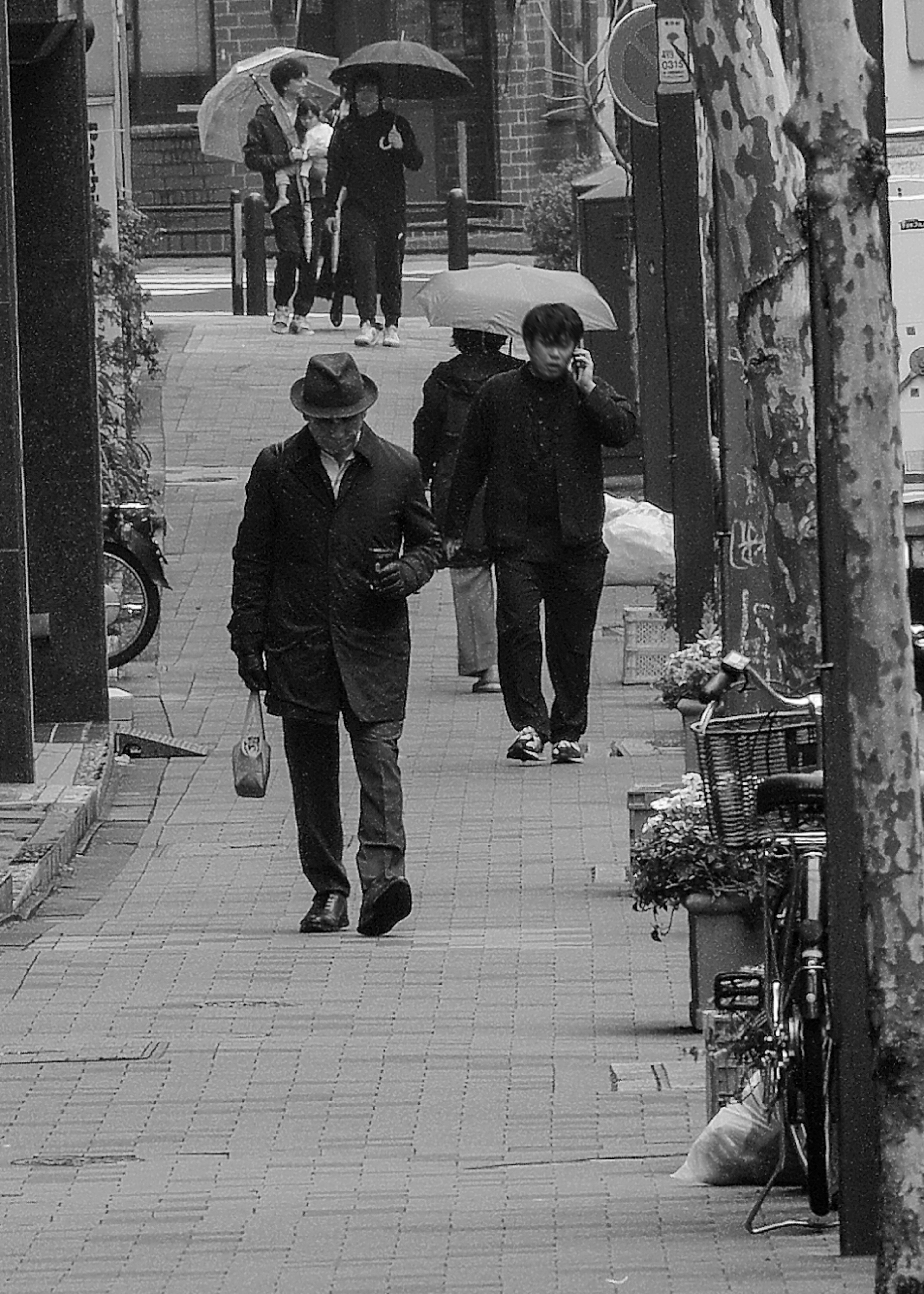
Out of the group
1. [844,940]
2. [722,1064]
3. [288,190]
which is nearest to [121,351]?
[288,190]

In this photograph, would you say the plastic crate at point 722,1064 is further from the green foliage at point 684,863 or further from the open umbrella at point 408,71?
the open umbrella at point 408,71

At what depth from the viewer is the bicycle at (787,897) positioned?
558cm

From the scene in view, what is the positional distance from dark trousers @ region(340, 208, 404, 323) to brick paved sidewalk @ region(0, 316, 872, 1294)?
36.8 feet

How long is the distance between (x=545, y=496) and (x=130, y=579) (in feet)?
11.4

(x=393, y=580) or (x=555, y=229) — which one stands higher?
(x=555, y=229)

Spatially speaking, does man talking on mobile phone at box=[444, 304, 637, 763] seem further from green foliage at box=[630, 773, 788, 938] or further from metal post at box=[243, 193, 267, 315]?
metal post at box=[243, 193, 267, 315]

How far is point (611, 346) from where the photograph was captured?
829 inches

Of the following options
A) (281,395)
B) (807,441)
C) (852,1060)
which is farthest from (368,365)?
(852,1060)

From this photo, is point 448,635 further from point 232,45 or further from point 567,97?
point 232,45

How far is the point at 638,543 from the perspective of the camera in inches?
691

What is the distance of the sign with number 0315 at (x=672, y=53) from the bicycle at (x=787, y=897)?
4.75 metres

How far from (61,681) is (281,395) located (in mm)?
10088

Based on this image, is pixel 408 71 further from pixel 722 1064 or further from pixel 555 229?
pixel 722 1064

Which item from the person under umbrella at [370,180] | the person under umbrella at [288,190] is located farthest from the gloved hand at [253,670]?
the person under umbrella at [288,190]
